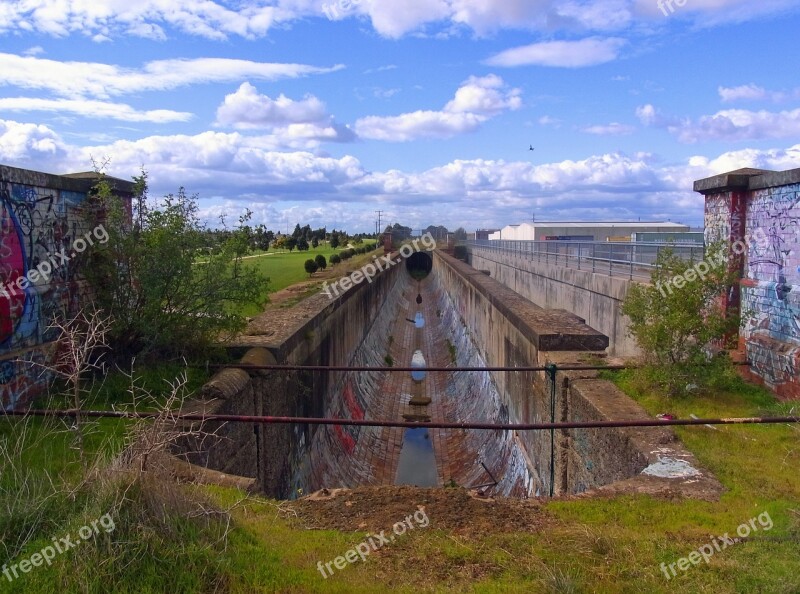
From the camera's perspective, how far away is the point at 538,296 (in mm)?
21047

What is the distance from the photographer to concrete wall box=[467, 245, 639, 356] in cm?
1172

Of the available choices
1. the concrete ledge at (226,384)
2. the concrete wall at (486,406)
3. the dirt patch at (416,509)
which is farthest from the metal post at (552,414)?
the concrete ledge at (226,384)

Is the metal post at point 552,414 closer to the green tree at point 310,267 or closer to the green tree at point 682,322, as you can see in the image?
the green tree at point 682,322

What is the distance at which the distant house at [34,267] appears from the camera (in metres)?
6.40

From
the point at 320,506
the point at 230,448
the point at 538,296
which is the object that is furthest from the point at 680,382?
the point at 538,296

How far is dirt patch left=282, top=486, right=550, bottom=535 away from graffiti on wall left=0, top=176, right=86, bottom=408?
127 inches

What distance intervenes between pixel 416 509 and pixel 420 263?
56979 mm

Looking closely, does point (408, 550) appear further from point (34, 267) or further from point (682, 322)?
point (34, 267)

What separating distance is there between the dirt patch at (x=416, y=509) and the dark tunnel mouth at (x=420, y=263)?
182ft

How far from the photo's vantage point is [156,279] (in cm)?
792

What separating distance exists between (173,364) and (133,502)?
4.70 meters

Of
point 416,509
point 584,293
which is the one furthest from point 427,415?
point 416,509

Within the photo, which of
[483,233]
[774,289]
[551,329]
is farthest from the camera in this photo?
[483,233]

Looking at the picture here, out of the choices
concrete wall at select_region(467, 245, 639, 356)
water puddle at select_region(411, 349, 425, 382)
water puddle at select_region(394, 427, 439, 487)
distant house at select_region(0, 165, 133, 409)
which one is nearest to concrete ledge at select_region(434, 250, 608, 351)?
concrete wall at select_region(467, 245, 639, 356)
